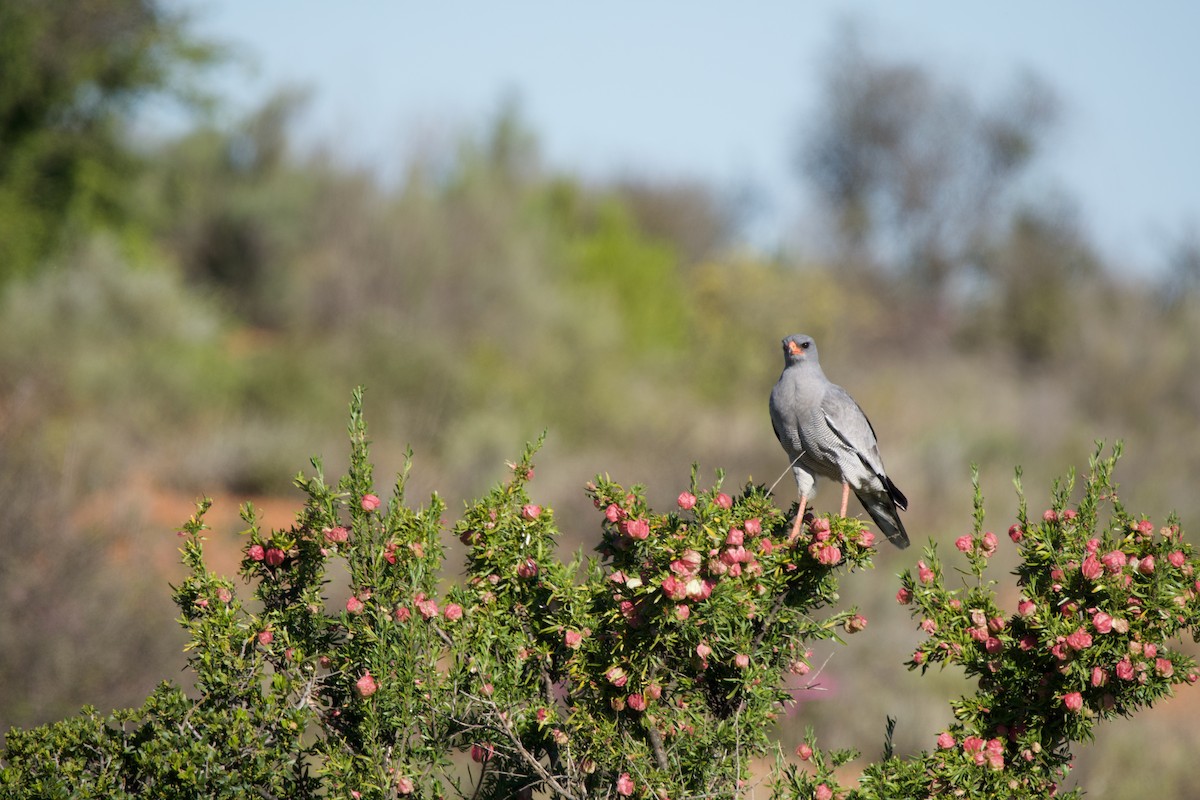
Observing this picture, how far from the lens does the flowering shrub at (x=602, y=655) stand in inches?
118

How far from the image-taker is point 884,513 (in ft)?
14.8

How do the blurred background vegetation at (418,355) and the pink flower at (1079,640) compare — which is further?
the blurred background vegetation at (418,355)

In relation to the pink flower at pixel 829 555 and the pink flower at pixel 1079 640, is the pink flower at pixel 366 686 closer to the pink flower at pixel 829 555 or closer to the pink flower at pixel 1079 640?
the pink flower at pixel 829 555

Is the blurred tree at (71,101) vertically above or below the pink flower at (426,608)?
above

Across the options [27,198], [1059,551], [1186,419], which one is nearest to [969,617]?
[1059,551]

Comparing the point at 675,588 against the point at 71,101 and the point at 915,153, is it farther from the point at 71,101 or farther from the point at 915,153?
the point at 915,153

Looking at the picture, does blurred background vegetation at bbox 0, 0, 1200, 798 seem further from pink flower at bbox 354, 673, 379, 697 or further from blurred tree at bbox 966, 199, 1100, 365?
pink flower at bbox 354, 673, 379, 697

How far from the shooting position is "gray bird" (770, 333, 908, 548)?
409 cm

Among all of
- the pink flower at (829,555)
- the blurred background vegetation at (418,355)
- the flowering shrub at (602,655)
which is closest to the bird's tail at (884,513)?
the flowering shrub at (602,655)

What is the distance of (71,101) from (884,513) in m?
16.0

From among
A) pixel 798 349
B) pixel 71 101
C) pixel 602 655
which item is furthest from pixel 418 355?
pixel 602 655

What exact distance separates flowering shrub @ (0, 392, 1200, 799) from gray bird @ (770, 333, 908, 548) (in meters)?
0.84

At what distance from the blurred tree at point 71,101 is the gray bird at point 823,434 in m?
15.1

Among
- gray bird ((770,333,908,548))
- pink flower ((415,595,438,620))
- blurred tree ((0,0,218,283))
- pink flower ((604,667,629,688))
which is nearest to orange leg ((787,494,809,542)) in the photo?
gray bird ((770,333,908,548))
